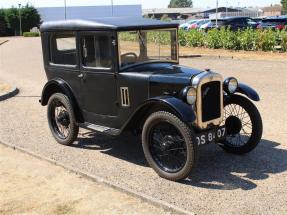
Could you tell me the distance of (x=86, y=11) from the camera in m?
85.5

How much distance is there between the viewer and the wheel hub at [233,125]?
6453 mm

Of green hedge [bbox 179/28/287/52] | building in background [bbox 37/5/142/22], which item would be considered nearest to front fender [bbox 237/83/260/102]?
green hedge [bbox 179/28/287/52]

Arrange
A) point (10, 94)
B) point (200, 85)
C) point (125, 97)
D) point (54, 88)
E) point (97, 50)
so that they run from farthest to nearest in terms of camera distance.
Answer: point (10, 94) → point (54, 88) → point (97, 50) → point (125, 97) → point (200, 85)

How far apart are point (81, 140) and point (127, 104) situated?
1.81 metres

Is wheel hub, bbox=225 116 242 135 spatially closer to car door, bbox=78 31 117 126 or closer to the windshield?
the windshield

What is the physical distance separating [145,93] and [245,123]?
175 centimetres

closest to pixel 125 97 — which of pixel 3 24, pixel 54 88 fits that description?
pixel 54 88

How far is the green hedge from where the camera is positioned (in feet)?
65.7

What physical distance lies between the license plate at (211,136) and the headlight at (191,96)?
17.4 inches

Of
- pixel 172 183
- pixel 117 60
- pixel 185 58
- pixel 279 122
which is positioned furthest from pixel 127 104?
pixel 185 58

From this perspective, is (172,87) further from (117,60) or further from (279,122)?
(279,122)

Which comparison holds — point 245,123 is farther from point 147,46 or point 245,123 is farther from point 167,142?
point 147,46

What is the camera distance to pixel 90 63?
6523 mm

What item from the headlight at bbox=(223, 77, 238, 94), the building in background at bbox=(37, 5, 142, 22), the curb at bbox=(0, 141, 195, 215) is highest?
the building in background at bbox=(37, 5, 142, 22)
